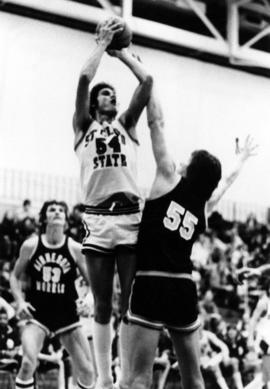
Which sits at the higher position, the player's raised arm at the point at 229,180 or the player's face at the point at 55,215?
the player's raised arm at the point at 229,180

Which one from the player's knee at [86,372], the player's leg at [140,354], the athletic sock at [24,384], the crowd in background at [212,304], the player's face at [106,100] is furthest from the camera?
the crowd in background at [212,304]

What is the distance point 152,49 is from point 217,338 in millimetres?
7861

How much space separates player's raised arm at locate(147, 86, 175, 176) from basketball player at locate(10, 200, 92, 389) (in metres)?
2.31

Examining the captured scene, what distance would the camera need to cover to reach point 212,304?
15.5 meters

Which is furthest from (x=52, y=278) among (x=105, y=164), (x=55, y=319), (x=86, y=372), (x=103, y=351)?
(x=105, y=164)

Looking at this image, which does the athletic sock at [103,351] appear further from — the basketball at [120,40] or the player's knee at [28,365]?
the basketball at [120,40]

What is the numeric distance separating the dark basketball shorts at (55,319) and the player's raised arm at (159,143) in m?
2.57

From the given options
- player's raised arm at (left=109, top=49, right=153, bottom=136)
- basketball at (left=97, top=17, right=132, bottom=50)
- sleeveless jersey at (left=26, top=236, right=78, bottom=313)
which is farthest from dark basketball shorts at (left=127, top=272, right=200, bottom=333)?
sleeveless jersey at (left=26, top=236, right=78, bottom=313)

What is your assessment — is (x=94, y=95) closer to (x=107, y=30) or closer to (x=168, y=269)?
(x=107, y=30)

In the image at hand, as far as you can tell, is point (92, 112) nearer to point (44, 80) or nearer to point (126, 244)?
point (126, 244)

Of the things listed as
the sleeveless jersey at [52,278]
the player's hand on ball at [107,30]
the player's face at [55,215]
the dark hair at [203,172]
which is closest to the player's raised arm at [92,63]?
the player's hand on ball at [107,30]

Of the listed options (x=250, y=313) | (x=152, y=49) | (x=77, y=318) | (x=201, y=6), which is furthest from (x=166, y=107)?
(x=77, y=318)

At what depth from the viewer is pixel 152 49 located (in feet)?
60.7

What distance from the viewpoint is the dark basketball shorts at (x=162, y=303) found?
4.81 metres
